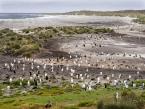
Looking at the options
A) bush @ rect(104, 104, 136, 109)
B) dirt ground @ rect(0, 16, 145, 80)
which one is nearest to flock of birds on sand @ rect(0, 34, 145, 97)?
dirt ground @ rect(0, 16, 145, 80)

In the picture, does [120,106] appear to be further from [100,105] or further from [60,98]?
[60,98]

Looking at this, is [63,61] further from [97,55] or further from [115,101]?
[115,101]

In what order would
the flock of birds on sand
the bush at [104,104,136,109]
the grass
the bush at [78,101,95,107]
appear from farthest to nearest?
the flock of birds on sand < the bush at [78,101,95,107] < the grass < the bush at [104,104,136,109]

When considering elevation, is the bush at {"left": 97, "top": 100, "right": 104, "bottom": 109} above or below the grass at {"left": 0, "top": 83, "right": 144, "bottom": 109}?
above

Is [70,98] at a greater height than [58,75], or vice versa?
[70,98]

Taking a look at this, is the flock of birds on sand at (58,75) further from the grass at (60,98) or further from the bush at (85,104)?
the bush at (85,104)

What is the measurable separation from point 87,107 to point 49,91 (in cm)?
963

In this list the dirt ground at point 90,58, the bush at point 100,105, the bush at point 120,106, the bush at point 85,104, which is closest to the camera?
the bush at point 120,106

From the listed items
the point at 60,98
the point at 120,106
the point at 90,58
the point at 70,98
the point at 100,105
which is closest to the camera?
the point at 120,106

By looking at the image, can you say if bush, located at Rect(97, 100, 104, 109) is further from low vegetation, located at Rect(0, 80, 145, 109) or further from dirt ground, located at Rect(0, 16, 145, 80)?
dirt ground, located at Rect(0, 16, 145, 80)

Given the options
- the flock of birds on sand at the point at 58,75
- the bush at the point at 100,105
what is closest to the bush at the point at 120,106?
the bush at the point at 100,105

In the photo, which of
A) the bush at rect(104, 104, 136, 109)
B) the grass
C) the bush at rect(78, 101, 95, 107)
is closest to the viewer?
the bush at rect(104, 104, 136, 109)

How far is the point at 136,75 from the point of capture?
56156mm

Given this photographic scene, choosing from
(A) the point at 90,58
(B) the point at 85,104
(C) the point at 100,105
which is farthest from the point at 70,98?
(A) the point at 90,58
